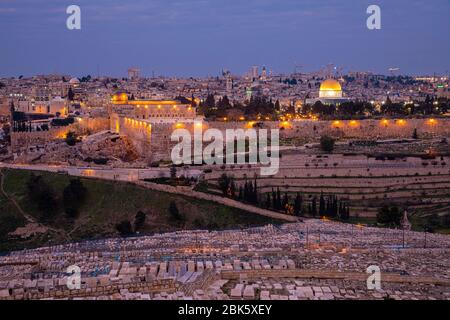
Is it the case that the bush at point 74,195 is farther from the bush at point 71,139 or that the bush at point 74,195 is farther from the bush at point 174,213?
the bush at point 71,139

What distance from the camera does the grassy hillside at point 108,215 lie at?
17.7 metres

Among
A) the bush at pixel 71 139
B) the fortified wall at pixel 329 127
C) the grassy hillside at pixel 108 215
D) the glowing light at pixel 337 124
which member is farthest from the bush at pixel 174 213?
the glowing light at pixel 337 124

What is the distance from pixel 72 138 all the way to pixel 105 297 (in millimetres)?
17541

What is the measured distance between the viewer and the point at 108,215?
61.5 ft

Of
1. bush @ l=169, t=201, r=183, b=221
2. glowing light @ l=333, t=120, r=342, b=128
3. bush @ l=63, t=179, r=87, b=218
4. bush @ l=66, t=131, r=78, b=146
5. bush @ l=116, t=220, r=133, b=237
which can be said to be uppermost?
glowing light @ l=333, t=120, r=342, b=128

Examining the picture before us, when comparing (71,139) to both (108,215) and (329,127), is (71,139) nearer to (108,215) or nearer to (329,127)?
(108,215)

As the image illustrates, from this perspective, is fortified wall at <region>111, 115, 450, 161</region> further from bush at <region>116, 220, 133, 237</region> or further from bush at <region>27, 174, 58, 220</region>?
bush at <region>116, 220, 133, 237</region>

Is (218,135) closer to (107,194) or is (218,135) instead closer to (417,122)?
(107,194)

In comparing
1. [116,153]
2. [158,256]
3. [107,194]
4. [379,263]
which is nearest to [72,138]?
[116,153]

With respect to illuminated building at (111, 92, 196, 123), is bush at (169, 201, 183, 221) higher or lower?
lower

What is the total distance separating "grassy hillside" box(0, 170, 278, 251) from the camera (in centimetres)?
1773

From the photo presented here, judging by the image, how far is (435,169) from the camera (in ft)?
75.2

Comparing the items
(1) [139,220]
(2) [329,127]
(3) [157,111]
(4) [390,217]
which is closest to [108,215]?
(1) [139,220]

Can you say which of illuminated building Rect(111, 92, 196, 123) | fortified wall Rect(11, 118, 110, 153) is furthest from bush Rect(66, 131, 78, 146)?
illuminated building Rect(111, 92, 196, 123)
